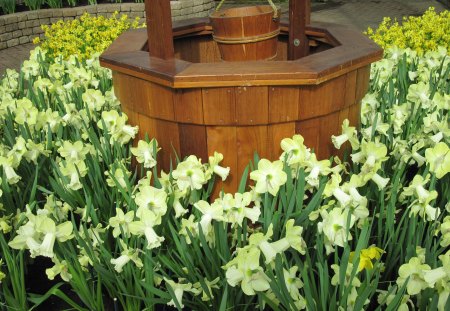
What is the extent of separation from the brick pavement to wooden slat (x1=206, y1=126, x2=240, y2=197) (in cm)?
554

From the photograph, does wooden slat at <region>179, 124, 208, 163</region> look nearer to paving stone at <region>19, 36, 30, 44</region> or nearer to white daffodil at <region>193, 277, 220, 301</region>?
white daffodil at <region>193, 277, 220, 301</region>

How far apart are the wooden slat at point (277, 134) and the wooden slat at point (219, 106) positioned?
0.15 m

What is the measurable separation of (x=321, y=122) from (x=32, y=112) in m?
1.24

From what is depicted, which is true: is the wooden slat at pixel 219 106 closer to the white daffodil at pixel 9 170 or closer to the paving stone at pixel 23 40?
the white daffodil at pixel 9 170

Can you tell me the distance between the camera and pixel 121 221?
5.18 feet

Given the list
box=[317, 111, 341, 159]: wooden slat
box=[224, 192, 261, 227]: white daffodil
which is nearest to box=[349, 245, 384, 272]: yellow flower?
box=[224, 192, 261, 227]: white daffodil

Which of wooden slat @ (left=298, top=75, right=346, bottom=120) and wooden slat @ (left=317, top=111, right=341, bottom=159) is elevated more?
wooden slat @ (left=298, top=75, right=346, bottom=120)

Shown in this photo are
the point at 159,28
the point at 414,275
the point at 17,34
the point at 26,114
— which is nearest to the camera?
the point at 414,275

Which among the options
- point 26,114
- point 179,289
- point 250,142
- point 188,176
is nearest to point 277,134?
point 250,142

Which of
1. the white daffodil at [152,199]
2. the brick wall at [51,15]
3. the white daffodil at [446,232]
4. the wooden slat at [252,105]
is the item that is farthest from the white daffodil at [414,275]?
the brick wall at [51,15]

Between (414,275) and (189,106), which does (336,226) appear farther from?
(189,106)

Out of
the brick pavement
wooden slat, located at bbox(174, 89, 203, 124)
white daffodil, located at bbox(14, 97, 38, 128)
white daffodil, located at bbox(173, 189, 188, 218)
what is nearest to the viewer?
white daffodil, located at bbox(173, 189, 188, 218)

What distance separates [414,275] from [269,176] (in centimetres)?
51

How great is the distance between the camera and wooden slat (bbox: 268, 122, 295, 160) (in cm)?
196
